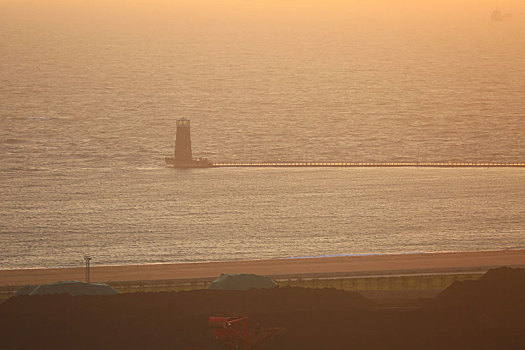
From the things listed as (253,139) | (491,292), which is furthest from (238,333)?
(253,139)

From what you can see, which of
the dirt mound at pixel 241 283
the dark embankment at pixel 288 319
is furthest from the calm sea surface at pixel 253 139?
the dark embankment at pixel 288 319

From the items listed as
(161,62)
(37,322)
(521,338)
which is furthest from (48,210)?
(161,62)

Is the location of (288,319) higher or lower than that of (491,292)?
lower

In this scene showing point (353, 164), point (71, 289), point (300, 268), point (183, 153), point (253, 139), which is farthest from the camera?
point (253, 139)

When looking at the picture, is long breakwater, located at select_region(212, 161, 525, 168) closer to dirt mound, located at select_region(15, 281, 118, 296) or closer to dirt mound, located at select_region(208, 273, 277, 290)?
dirt mound, located at select_region(208, 273, 277, 290)

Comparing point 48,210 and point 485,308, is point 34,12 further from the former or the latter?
point 485,308

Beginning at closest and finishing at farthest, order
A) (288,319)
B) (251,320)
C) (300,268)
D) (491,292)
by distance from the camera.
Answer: (288,319), (251,320), (491,292), (300,268)

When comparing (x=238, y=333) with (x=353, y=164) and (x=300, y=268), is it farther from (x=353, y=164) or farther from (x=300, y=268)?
(x=353, y=164)
